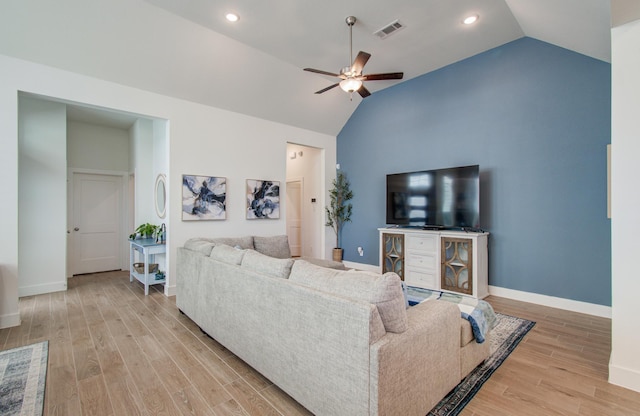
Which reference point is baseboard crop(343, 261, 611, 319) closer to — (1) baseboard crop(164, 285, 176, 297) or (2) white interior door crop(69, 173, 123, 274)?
(1) baseboard crop(164, 285, 176, 297)

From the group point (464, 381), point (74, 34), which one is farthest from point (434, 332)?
point (74, 34)

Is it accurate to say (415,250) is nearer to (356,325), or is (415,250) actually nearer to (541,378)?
(541,378)

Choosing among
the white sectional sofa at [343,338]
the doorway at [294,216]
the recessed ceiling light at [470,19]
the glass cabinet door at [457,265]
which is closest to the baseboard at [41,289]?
the white sectional sofa at [343,338]

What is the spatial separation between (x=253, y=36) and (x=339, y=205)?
12.3ft

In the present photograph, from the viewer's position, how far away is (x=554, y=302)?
3.85 m

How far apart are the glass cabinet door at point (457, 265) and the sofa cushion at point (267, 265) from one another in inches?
118

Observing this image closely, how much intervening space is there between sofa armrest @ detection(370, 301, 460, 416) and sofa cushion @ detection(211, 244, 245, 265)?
1.52 m

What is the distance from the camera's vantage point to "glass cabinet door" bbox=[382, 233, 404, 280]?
16.3ft

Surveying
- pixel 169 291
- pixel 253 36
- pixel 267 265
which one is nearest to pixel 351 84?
pixel 253 36

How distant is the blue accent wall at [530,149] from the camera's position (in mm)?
3592

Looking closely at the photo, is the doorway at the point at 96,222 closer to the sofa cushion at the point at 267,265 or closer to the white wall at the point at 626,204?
the sofa cushion at the point at 267,265

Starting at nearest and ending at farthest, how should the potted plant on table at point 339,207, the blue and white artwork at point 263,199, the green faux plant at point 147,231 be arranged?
1. the green faux plant at point 147,231
2. the blue and white artwork at point 263,199
3. the potted plant on table at point 339,207

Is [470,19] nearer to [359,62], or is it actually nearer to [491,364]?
[359,62]

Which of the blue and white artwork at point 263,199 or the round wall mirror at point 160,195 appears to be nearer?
the round wall mirror at point 160,195
